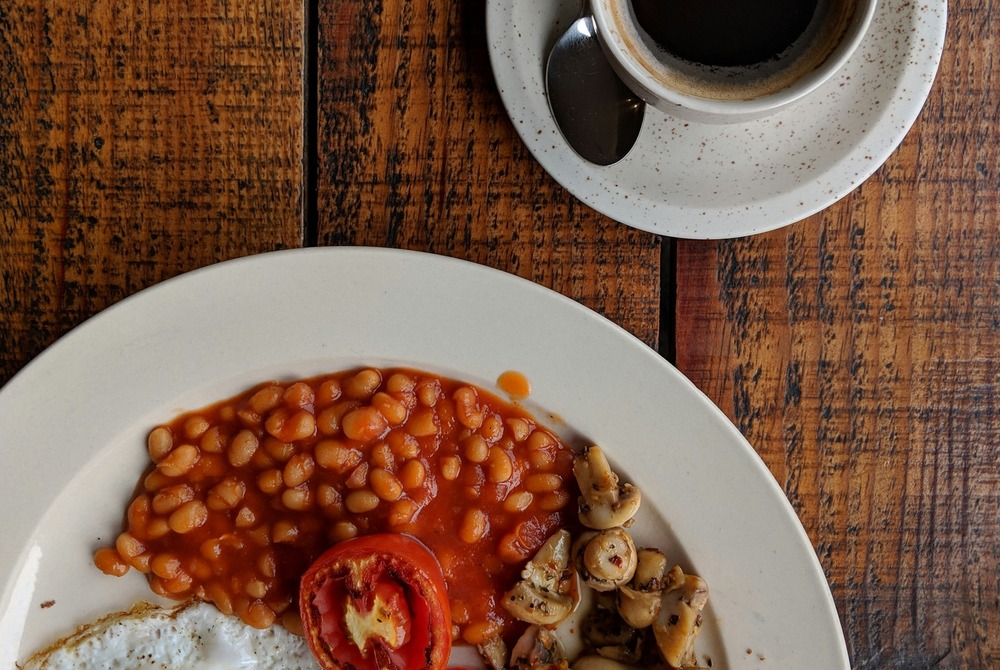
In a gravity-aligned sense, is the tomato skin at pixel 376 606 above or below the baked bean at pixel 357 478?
below

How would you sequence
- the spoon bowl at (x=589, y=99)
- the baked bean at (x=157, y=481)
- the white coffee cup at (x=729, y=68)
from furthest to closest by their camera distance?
the baked bean at (x=157, y=481)
the spoon bowl at (x=589, y=99)
the white coffee cup at (x=729, y=68)

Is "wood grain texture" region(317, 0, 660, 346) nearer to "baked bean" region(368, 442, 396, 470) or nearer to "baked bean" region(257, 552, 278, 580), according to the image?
"baked bean" region(368, 442, 396, 470)

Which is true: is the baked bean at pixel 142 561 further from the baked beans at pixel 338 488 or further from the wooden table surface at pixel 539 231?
the wooden table surface at pixel 539 231

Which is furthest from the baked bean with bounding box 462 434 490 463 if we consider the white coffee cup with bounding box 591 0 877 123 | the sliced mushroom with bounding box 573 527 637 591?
the white coffee cup with bounding box 591 0 877 123

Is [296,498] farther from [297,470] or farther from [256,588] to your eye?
[256,588]

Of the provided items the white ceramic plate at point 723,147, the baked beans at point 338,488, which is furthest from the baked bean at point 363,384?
the white ceramic plate at point 723,147
